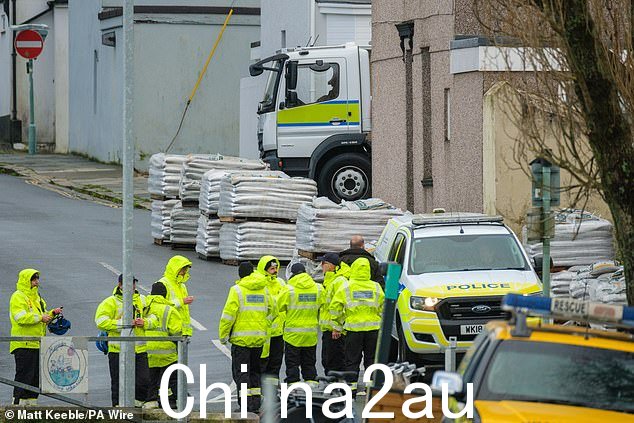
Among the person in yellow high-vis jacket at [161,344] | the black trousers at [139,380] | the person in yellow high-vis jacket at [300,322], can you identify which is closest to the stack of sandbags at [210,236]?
the person in yellow high-vis jacket at [300,322]

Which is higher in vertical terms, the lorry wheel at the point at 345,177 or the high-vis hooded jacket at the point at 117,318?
the lorry wheel at the point at 345,177

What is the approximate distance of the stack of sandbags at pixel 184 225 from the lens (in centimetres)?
3056

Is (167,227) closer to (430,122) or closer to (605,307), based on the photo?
(430,122)

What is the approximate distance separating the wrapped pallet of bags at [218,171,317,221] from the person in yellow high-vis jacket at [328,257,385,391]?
10.8 metres

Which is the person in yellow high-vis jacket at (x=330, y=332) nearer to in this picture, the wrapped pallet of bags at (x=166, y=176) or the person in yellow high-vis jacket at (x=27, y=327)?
the person in yellow high-vis jacket at (x=27, y=327)

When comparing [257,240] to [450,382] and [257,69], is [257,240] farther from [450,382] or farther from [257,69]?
[450,382]

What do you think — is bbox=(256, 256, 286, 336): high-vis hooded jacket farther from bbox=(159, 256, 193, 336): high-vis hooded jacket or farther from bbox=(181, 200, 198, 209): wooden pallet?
bbox=(181, 200, 198, 209): wooden pallet

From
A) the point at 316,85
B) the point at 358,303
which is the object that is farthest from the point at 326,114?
the point at 358,303

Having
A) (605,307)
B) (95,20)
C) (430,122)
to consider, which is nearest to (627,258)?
(605,307)

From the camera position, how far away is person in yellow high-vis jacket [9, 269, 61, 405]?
16.2 meters

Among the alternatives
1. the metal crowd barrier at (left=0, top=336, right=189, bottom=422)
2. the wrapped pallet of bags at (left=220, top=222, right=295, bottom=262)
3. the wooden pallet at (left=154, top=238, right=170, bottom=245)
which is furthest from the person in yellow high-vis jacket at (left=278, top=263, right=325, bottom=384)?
the wooden pallet at (left=154, top=238, right=170, bottom=245)

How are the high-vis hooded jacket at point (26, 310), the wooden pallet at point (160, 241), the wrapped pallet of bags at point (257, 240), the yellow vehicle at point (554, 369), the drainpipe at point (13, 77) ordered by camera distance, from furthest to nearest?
the drainpipe at point (13, 77), the wooden pallet at point (160, 241), the wrapped pallet of bags at point (257, 240), the high-vis hooded jacket at point (26, 310), the yellow vehicle at point (554, 369)

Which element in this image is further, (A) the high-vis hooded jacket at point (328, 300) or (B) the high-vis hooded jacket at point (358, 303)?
(A) the high-vis hooded jacket at point (328, 300)

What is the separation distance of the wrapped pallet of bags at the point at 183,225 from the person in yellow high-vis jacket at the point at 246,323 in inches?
553
